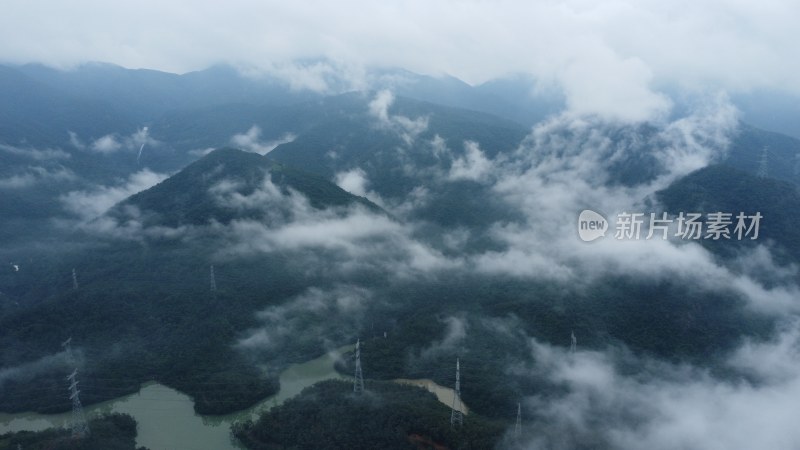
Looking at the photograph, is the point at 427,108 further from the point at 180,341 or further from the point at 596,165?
the point at 180,341

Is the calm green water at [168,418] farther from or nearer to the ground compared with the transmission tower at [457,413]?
nearer to the ground

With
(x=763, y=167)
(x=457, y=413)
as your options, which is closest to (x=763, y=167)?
(x=763, y=167)

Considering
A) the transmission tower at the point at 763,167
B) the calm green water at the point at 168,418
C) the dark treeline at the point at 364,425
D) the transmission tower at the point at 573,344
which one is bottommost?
the calm green water at the point at 168,418

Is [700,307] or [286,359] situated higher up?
[700,307]

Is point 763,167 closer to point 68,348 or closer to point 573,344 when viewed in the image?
point 573,344

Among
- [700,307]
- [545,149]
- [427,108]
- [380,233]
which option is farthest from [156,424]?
[427,108]

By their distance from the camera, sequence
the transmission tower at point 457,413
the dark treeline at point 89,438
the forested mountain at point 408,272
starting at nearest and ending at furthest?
1. the dark treeline at point 89,438
2. the transmission tower at point 457,413
3. the forested mountain at point 408,272

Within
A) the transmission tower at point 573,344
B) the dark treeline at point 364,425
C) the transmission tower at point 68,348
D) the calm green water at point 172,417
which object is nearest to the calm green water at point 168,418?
the calm green water at point 172,417

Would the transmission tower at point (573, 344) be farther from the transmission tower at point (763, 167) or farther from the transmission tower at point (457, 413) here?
the transmission tower at point (763, 167)

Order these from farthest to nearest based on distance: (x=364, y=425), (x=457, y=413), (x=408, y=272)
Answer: (x=408, y=272)
(x=457, y=413)
(x=364, y=425)
